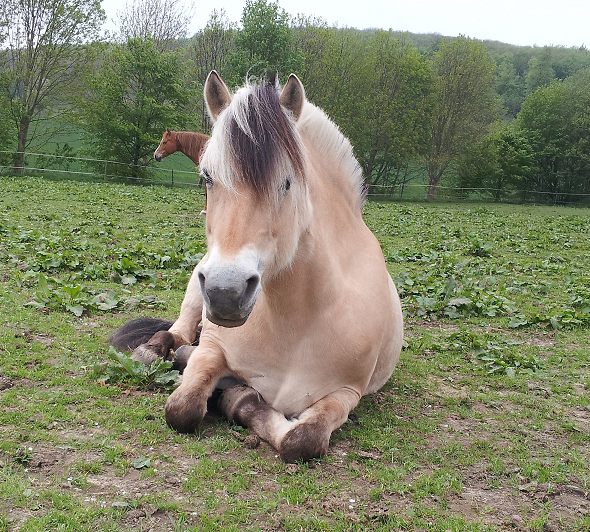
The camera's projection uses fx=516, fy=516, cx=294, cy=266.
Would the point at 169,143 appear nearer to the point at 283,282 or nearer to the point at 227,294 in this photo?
the point at 283,282

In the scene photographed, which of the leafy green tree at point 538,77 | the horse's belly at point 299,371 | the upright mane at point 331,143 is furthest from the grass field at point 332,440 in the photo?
the leafy green tree at point 538,77

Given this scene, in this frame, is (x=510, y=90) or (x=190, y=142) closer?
(x=190, y=142)

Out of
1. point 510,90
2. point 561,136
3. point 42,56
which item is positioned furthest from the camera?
point 510,90

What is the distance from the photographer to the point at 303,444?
2818mm

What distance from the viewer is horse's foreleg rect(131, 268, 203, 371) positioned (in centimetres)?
405

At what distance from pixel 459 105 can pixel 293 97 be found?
41568 mm

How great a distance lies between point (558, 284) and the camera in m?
8.91

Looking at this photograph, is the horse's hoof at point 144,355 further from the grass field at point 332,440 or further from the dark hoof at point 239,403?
the dark hoof at point 239,403

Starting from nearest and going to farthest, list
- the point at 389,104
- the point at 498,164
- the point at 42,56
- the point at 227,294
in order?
the point at 227,294
the point at 42,56
the point at 389,104
the point at 498,164

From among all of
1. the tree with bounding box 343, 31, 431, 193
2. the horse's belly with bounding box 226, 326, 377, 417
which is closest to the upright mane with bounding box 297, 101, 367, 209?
the horse's belly with bounding box 226, 326, 377, 417

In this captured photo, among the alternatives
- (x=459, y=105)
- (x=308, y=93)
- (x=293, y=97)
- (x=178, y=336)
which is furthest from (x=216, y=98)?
(x=459, y=105)

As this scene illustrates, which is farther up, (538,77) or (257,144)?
(538,77)

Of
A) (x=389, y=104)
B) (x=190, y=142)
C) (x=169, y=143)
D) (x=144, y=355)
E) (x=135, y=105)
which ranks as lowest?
(x=144, y=355)

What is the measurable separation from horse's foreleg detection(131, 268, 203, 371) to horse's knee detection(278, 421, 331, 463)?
1.41 m
